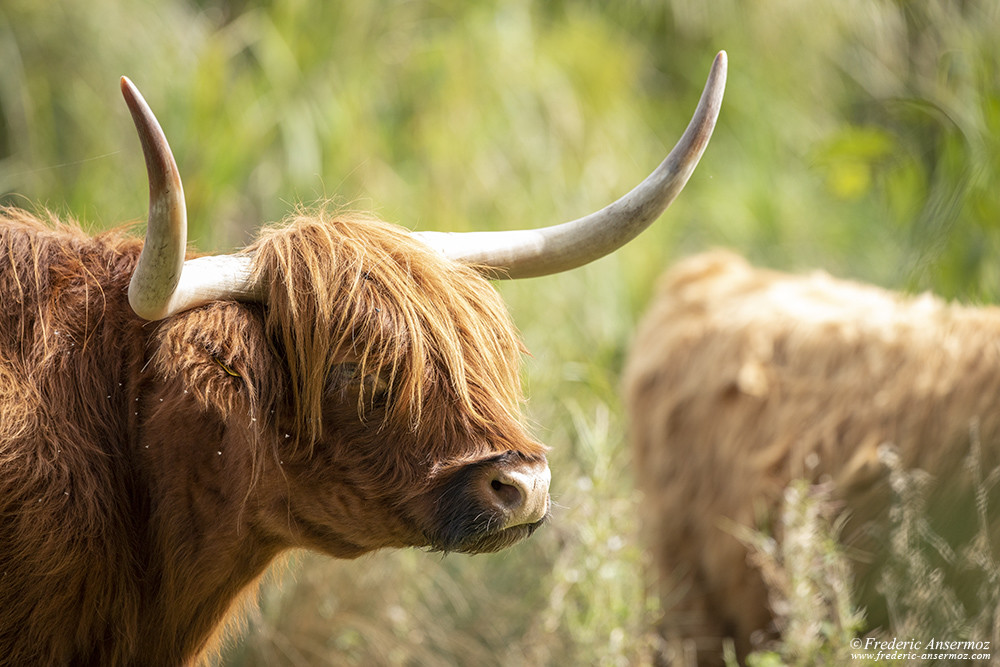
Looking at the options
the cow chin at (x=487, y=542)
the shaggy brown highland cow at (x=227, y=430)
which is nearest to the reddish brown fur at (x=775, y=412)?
the cow chin at (x=487, y=542)

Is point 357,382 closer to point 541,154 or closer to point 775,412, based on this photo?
point 775,412

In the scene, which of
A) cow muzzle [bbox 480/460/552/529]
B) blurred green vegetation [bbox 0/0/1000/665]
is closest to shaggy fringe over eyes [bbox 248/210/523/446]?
cow muzzle [bbox 480/460/552/529]

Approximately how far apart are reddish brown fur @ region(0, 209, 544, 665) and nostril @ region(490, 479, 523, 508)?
5 centimetres

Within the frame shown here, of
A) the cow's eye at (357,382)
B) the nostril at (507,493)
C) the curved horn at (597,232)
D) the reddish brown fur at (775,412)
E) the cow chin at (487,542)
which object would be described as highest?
the curved horn at (597,232)

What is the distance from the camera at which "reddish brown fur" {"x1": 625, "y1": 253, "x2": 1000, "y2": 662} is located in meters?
3.36

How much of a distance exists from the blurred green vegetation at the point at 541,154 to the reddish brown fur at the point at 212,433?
52cm

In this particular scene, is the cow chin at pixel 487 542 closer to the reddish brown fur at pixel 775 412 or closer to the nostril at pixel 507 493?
the nostril at pixel 507 493

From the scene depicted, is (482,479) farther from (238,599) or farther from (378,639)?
(378,639)

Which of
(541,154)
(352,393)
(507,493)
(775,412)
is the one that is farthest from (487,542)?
(541,154)

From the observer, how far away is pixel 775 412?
3.89 m

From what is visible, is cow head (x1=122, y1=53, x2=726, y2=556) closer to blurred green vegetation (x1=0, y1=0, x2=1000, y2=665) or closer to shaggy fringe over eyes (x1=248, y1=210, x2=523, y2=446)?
shaggy fringe over eyes (x1=248, y1=210, x2=523, y2=446)

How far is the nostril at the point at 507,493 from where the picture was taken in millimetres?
1893

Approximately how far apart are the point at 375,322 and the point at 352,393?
0.16 meters

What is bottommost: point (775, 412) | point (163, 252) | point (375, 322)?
point (775, 412)
